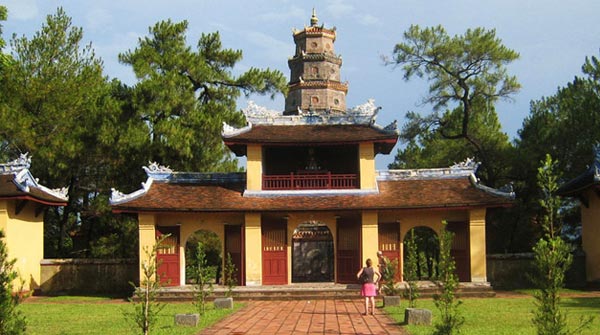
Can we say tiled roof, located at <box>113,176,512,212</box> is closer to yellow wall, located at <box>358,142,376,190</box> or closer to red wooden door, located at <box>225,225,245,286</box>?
yellow wall, located at <box>358,142,376,190</box>

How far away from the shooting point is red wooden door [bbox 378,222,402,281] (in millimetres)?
24734

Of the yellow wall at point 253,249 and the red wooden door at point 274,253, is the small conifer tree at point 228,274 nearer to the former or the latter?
the yellow wall at point 253,249

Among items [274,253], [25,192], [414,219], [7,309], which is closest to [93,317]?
[25,192]

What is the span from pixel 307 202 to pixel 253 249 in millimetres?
2422

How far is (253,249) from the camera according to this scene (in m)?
24.4

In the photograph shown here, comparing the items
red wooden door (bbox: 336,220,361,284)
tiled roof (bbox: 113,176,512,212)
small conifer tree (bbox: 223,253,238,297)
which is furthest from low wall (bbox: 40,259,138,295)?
red wooden door (bbox: 336,220,361,284)

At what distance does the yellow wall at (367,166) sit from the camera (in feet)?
82.8

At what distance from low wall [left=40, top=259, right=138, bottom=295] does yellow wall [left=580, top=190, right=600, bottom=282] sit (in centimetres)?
1608

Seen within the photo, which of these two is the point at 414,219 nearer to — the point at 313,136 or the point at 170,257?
the point at 313,136

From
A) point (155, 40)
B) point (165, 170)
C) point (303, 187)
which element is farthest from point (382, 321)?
point (155, 40)

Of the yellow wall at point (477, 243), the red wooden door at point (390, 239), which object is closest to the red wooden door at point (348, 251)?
the red wooden door at point (390, 239)

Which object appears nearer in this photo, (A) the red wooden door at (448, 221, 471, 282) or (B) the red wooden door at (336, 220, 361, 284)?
(A) the red wooden door at (448, 221, 471, 282)

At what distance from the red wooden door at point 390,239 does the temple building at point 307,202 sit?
0.03m

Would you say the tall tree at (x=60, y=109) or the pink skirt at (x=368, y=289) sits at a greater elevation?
the tall tree at (x=60, y=109)
